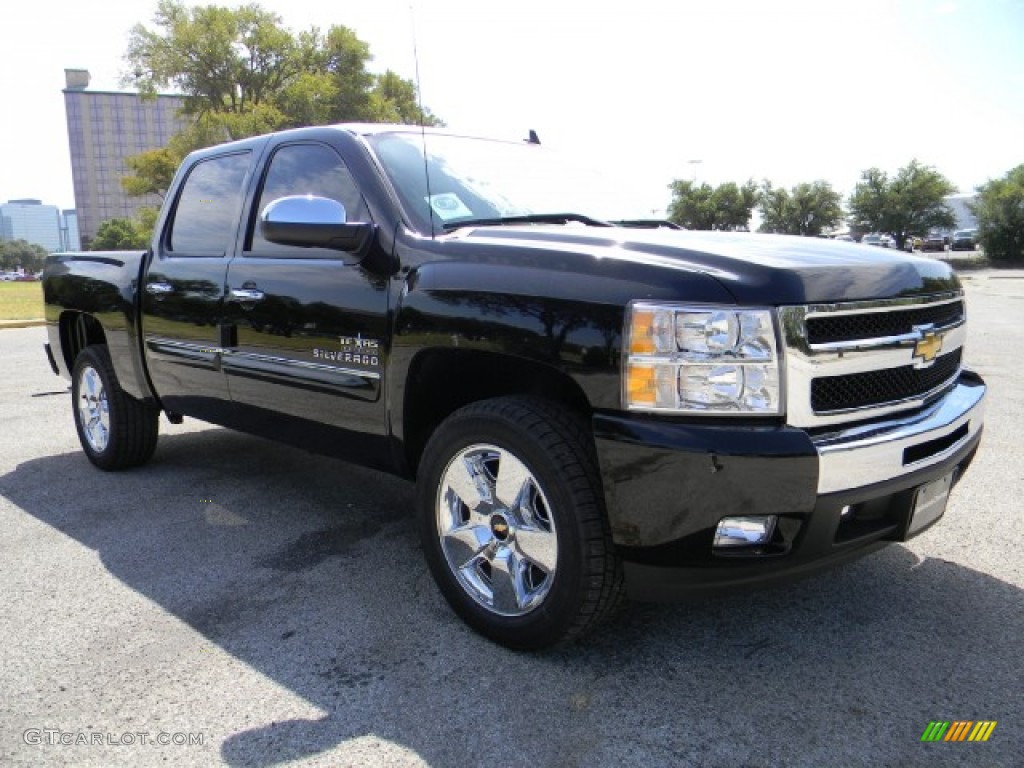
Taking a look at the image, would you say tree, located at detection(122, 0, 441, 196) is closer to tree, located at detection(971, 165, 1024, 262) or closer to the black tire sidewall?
tree, located at detection(971, 165, 1024, 262)

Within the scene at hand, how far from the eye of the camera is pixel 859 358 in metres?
2.32

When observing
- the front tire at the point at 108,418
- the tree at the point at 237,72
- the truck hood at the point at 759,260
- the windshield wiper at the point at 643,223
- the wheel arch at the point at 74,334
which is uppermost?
the tree at the point at 237,72

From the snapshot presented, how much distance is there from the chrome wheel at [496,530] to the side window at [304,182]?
1.11 meters

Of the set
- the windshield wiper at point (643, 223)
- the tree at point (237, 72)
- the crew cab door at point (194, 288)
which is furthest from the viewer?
the tree at point (237, 72)

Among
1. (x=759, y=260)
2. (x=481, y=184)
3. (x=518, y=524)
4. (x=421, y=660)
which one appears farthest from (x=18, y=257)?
(x=759, y=260)

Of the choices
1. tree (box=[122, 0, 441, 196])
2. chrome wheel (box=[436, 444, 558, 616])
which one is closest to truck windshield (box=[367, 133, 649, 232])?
chrome wheel (box=[436, 444, 558, 616])

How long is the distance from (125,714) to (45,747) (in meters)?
0.21

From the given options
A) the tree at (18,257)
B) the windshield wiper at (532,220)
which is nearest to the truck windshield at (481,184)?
the windshield wiper at (532,220)

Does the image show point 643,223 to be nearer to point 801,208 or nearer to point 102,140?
point 801,208

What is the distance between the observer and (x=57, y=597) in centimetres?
314

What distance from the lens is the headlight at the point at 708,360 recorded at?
215 cm

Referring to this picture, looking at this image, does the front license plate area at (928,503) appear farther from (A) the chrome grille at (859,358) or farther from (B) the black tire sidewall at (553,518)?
(B) the black tire sidewall at (553,518)

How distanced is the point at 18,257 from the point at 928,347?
520 feet

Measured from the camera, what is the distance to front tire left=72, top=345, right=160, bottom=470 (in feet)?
15.5
